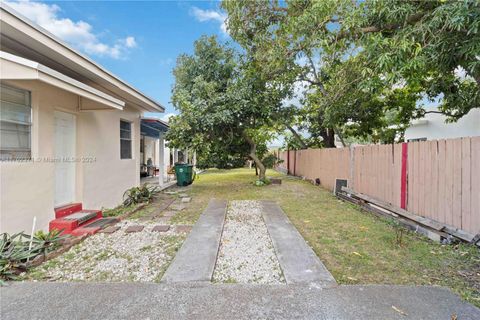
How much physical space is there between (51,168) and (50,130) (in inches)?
28.3

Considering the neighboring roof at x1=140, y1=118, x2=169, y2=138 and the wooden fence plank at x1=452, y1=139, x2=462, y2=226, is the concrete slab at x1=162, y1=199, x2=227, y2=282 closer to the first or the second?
the wooden fence plank at x1=452, y1=139, x2=462, y2=226

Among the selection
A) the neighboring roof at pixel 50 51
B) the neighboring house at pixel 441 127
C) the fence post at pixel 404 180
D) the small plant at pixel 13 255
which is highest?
the neighboring roof at pixel 50 51

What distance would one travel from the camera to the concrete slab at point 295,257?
3.05 m

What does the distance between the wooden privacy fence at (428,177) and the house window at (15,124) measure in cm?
731

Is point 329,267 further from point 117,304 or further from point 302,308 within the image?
point 117,304

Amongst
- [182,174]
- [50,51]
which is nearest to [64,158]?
[50,51]

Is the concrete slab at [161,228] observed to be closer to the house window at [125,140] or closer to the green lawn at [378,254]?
the green lawn at [378,254]

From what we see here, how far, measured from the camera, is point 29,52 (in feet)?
13.6

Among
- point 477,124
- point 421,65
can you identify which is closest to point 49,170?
point 421,65

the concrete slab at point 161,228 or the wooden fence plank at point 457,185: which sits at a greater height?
the wooden fence plank at point 457,185

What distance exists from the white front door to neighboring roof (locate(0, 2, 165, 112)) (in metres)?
0.97

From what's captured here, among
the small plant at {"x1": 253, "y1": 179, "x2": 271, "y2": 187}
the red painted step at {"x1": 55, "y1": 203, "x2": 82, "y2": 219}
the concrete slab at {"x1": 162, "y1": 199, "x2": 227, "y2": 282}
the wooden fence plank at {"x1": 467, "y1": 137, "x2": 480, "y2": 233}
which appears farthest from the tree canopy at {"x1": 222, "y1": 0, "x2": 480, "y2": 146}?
the red painted step at {"x1": 55, "y1": 203, "x2": 82, "y2": 219}

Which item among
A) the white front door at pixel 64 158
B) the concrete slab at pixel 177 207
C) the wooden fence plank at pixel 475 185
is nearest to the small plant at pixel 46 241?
the white front door at pixel 64 158

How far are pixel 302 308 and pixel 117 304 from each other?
1908 millimetres
